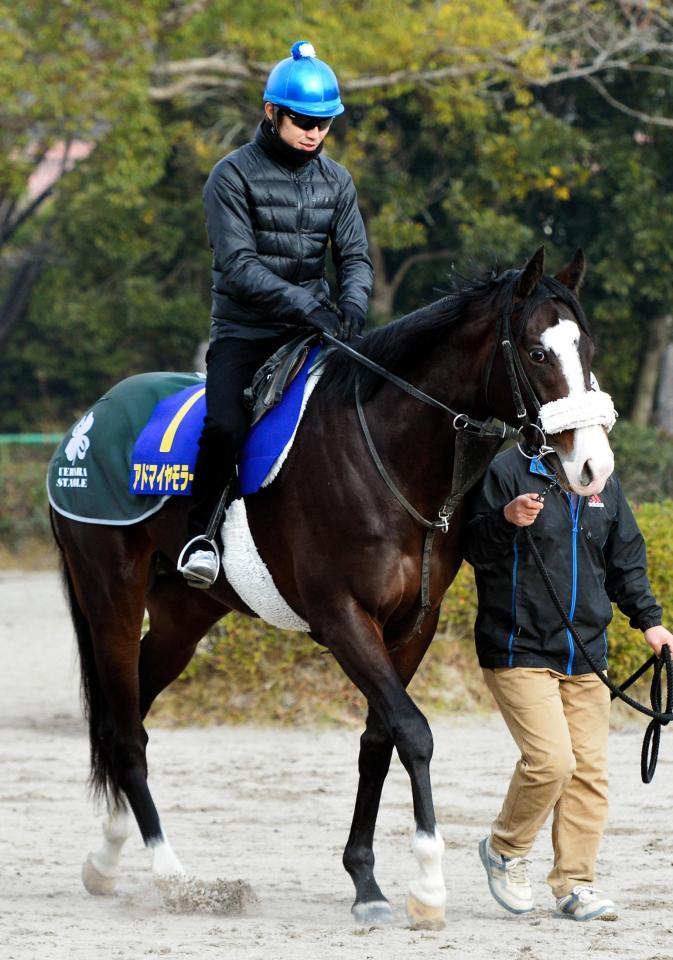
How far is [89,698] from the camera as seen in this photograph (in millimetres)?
5922

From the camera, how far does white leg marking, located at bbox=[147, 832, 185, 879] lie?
5.15m

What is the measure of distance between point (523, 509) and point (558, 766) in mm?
789

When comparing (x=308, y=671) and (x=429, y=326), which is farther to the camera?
(x=308, y=671)

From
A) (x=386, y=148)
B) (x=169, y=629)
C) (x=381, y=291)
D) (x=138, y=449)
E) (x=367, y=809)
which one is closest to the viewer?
(x=367, y=809)

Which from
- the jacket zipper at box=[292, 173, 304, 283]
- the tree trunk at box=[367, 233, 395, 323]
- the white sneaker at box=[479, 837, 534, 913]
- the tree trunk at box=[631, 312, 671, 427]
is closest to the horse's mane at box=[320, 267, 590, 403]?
the jacket zipper at box=[292, 173, 304, 283]

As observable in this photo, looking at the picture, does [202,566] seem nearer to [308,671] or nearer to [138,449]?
[138,449]

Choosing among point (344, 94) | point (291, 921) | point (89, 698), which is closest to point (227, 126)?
point (344, 94)

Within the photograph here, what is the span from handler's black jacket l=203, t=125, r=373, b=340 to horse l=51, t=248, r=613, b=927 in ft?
0.98

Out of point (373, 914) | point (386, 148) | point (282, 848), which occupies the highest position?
point (386, 148)

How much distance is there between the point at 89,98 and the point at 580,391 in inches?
532

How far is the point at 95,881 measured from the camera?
534 cm

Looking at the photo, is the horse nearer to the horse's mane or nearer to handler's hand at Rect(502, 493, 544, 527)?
the horse's mane

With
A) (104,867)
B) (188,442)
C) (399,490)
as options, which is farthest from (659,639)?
(104,867)

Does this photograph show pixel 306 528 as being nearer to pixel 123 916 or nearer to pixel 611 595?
pixel 611 595
